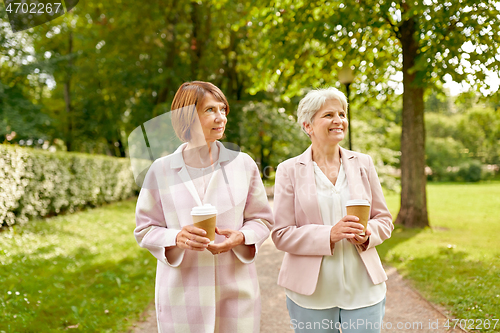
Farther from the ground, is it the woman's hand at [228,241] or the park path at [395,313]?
the woman's hand at [228,241]

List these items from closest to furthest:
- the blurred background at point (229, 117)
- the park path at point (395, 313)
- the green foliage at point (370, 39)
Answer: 1. the park path at point (395, 313)
2. the blurred background at point (229, 117)
3. the green foliage at point (370, 39)

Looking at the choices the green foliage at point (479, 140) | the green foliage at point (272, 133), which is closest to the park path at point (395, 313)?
the green foliage at point (272, 133)

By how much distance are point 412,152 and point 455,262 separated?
11.0 ft

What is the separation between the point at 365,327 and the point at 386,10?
244 inches

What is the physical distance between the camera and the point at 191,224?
6.78 feet

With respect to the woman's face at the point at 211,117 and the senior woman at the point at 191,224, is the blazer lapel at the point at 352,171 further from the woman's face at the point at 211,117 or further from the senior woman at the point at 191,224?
the woman's face at the point at 211,117

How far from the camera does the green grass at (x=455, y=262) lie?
4426 millimetres

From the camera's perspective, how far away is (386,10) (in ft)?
22.7

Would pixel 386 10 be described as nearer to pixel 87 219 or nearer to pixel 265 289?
pixel 265 289

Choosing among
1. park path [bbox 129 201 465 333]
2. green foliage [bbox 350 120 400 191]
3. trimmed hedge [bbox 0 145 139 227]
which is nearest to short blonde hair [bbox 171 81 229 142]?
park path [bbox 129 201 465 333]

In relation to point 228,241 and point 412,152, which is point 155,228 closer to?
point 228,241

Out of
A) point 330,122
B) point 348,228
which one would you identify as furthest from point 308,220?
point 330,122

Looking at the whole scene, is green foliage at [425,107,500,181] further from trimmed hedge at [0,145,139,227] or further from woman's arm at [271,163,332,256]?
woman's arm at [271,163,332,256]

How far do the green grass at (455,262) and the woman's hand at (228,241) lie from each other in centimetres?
322
